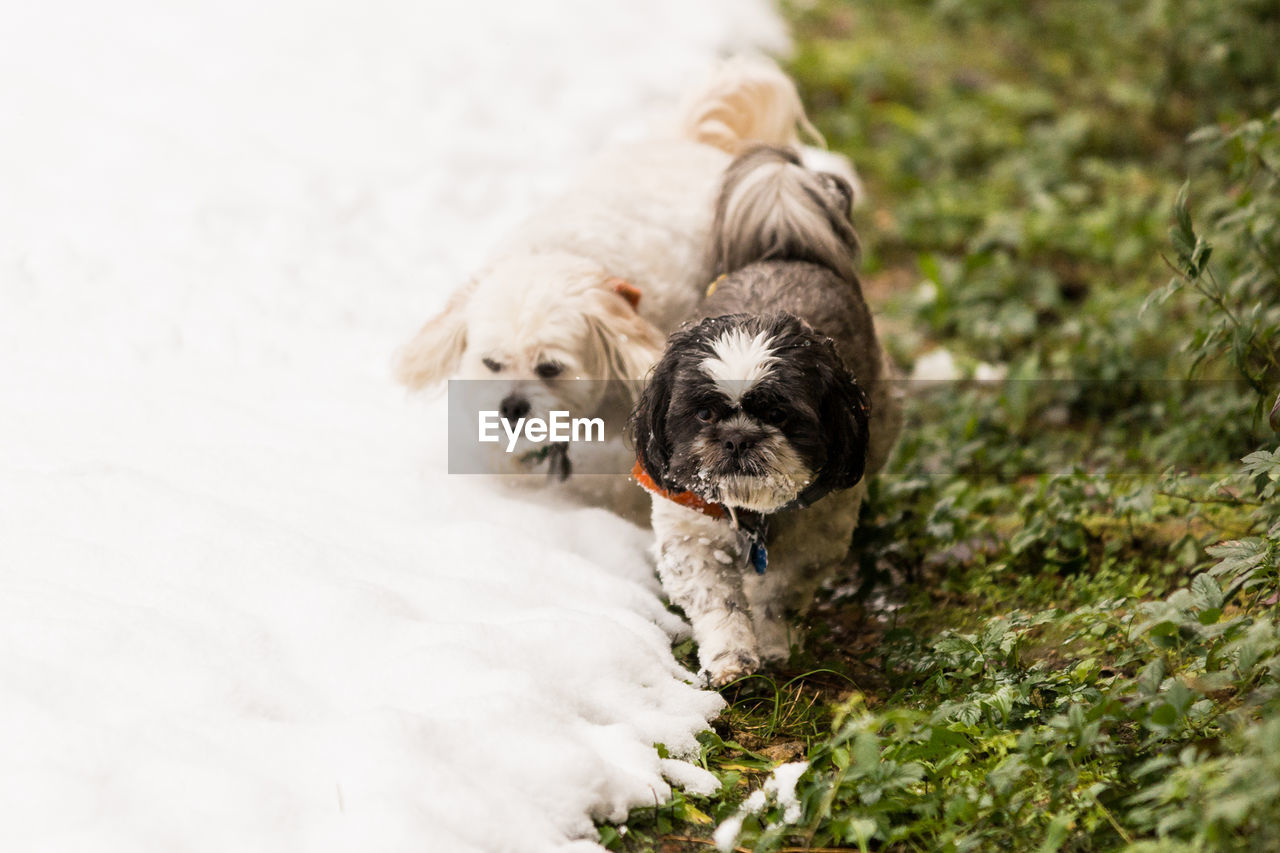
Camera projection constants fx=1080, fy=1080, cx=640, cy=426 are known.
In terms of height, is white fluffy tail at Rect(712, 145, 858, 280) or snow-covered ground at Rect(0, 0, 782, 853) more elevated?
white fluffy tail at Rect(712, 145, 858, 280)

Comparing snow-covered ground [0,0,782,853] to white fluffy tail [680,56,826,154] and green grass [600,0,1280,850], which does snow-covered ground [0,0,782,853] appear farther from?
white fluffy tail [680,56,826,154]

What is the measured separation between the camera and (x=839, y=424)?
295cm

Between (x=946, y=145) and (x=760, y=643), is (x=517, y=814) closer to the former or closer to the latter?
(x=760, y=643)

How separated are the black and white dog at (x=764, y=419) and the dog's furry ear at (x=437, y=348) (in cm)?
96

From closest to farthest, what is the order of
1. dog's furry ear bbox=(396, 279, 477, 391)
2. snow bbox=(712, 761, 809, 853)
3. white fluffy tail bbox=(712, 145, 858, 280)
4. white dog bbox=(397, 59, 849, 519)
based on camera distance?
1. snow bbox=(712, 761, 809, 853)
2. white fluffy tail bbox=(712, 145, 858, 280)
3. white dog bbox=(397, 59, 849, 519)
4. dog's furry ear bbox=(396, 279, 477, 391)

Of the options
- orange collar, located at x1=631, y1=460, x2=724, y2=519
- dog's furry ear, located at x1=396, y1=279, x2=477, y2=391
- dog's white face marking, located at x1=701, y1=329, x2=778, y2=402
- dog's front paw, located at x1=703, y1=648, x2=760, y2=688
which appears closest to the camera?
dog's white face marking, located at x1=701, y1=329, x2=778, y2=402

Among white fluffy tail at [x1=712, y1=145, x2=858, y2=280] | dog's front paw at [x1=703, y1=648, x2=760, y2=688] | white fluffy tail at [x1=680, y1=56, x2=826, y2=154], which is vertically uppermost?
white fluffy tail at [x1=680, y1=56, x2=826, y2=154]

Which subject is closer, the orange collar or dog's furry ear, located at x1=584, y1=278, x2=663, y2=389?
the orange collar

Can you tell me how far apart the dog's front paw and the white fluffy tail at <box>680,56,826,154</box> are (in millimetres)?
2456

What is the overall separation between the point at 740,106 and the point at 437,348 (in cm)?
178

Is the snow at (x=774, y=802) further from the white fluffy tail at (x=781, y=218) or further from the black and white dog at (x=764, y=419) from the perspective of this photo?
the white fluffy tail at (x=781, y=218)

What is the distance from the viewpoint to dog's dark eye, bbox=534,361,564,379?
3.70 meters

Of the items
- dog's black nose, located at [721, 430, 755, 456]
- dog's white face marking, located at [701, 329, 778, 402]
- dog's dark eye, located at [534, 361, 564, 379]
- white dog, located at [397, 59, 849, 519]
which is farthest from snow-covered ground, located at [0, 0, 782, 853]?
dog's white face marking, located at [701, 329, 778, 402]

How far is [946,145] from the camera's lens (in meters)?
6.83
